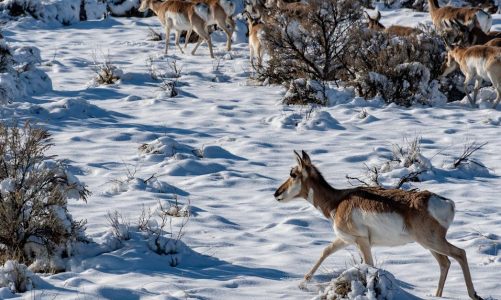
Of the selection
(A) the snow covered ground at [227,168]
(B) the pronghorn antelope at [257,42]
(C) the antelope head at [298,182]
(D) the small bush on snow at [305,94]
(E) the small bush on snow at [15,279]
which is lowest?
(A) the snow covered ground at [227,168]

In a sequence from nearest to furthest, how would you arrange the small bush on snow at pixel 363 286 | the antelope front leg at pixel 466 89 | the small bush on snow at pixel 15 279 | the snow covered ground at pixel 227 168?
the small bush on snow at pixel 363 286
the small bush on snow at pixel 15 279
the snow covered ground at pixel 227 168
the antelope front leg at pixel 466 89

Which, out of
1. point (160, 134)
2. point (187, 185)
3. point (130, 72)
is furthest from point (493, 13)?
point (187, 185)

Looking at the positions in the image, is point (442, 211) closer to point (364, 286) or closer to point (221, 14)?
Answer: point (364, 286)

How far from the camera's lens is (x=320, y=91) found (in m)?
15.6

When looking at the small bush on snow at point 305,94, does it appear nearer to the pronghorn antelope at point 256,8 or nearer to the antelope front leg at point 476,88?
the antelope front leg at point 476,88

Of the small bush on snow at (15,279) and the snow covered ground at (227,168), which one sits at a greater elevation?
the small bush on snow at (15,279)

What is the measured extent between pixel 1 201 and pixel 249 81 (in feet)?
32.9

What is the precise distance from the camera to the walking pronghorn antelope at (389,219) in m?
6.98

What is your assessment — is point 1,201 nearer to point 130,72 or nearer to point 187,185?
point 187,185

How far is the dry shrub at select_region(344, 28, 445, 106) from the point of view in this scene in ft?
51.2

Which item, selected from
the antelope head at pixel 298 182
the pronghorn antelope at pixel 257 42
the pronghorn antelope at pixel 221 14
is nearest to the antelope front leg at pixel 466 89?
the pronghorn antelope at pixel 257 42

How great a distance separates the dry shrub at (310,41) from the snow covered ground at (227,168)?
A: 671 mm

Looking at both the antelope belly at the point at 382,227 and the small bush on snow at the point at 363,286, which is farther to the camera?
the antelope belly at the point at 382,227

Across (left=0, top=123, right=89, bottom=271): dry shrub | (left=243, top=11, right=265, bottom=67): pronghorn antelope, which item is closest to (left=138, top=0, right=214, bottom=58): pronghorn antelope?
(left=243, top=11, right=265, bottom=67): pronghorn antelope
